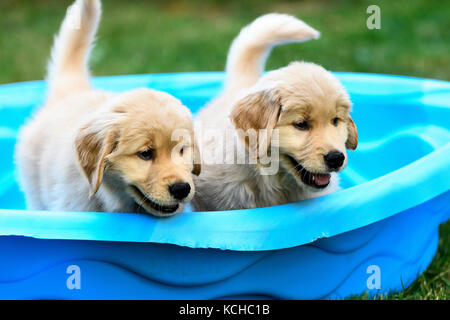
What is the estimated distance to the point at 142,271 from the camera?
2490mm

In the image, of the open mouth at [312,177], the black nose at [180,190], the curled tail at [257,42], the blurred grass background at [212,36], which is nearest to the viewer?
the black nose at [180,190]

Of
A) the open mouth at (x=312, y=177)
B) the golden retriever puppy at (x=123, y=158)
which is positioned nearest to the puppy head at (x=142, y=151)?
the golden retriever puppy at (x=123, y=158)

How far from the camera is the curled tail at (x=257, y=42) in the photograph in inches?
132

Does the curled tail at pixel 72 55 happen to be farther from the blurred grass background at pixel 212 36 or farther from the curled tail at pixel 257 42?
the blurred grass background at pixel 212 36

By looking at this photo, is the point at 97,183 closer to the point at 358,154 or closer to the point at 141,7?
the point at 358,154

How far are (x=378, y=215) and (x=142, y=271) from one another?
0.94 m

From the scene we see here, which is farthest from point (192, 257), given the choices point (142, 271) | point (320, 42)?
point (320, 42)

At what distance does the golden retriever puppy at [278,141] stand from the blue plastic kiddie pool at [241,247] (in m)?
0.19

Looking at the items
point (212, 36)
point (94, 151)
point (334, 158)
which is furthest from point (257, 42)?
point (212, 36)

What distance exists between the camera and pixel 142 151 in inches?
93.6

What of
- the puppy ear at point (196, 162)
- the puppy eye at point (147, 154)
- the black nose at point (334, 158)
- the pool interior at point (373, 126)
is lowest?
the black nose at point (334, 158)

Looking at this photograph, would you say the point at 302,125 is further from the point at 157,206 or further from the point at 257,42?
the point at 257,42

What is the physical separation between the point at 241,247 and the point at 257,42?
1465 mm

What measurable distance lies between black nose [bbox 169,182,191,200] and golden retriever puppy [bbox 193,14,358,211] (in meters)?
0.34
